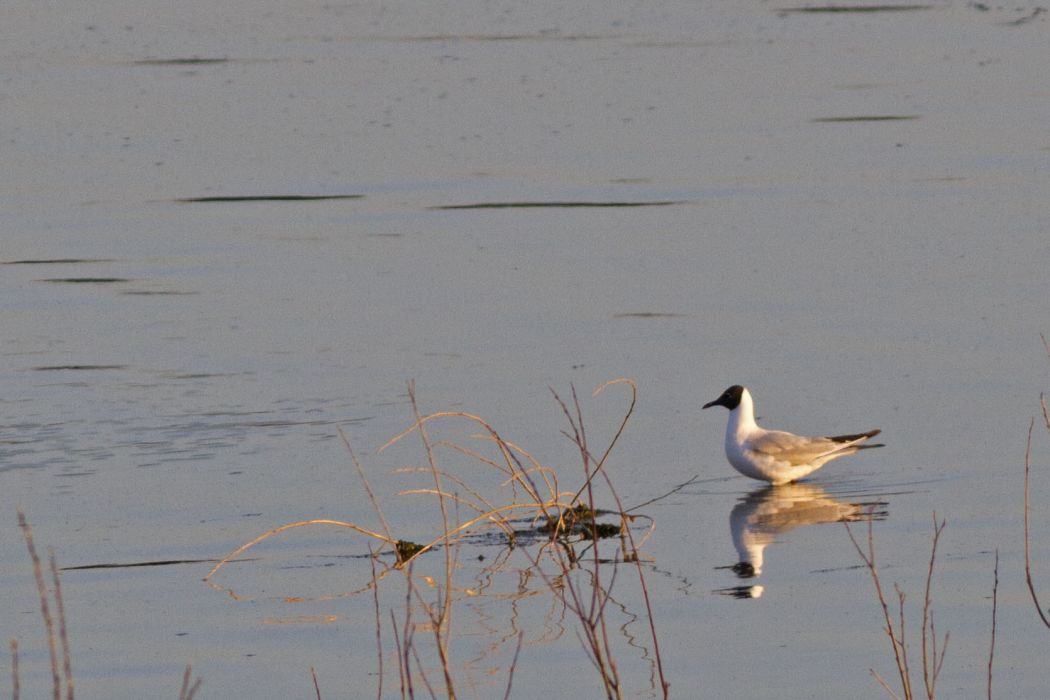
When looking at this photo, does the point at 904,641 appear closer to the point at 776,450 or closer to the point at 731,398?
the point at 776,450

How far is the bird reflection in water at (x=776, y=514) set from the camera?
8383mm

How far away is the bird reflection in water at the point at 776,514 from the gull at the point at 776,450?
0.37 ft

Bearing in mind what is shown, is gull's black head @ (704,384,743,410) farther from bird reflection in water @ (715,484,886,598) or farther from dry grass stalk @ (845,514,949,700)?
dry grass stalk @ (845,514,949,700)

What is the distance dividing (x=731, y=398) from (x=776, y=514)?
3.64 feet

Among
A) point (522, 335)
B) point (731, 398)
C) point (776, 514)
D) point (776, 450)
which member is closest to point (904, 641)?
point (776, 514)

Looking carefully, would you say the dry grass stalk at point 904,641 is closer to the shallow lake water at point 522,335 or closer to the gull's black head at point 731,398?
the shallow lake water at point 522,335

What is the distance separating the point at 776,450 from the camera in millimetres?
9805

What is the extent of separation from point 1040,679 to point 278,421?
536 cm

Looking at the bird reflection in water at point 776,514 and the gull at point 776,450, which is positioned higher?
the gull at point 776,450

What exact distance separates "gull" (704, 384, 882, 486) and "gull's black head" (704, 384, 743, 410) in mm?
122

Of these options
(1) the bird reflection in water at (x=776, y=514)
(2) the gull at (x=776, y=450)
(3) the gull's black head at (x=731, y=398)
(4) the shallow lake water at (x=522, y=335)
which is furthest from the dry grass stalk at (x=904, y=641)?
(3) the gull's black head at (x=731, y=398)

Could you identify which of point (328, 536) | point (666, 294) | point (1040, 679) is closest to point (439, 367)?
point (666, 294)

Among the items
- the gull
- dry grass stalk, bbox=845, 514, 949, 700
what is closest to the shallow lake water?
the gull

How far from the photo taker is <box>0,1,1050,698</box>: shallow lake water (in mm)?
7375
